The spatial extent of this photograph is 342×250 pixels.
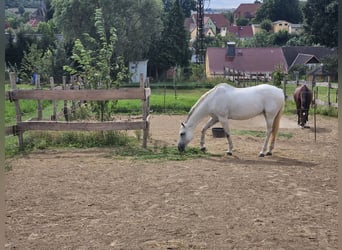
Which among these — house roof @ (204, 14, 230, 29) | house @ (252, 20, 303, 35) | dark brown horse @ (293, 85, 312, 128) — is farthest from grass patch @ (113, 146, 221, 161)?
house roof @ (204, 14, 230, 29)

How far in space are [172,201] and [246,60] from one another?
31019 millimetres

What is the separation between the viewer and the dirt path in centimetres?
337

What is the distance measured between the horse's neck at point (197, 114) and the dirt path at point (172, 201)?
86cm

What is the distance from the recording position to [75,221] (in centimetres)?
384

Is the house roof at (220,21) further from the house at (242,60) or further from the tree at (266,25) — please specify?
the house at (242,60)

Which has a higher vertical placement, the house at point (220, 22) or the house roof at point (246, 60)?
the house at point (220, 22)

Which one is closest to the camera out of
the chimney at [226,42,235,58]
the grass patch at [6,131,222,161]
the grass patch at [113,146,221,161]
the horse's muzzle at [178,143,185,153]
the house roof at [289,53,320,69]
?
the grass patch at [113,146,221,161]

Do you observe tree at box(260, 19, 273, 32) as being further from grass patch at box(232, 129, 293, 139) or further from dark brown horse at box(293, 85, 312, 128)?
grass patch at box(232, 129, 293, 139)

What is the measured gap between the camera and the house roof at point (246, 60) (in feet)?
112

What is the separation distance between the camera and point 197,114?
7.54 m

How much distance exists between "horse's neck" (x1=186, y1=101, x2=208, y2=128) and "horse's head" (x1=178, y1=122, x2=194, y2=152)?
0.35 feet

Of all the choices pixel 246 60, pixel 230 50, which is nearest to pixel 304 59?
pixel 246 60

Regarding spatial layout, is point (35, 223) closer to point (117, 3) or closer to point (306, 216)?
point (306, 216)

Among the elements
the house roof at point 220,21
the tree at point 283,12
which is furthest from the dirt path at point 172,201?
the house roof at point 220,21
